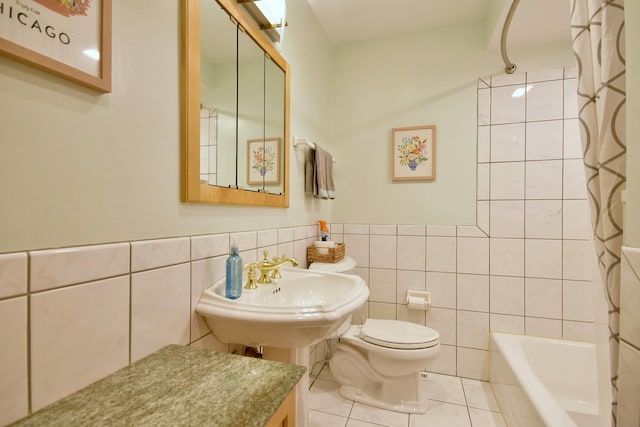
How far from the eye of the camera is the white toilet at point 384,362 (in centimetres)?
153

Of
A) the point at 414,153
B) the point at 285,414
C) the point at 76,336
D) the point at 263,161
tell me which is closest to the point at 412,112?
the point at 414,153

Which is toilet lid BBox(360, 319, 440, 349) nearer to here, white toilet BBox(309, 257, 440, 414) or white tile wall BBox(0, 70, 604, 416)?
white toilet BBox(309, 257, 440, 414)

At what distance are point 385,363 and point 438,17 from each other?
225cm

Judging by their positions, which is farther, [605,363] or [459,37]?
[459,37]

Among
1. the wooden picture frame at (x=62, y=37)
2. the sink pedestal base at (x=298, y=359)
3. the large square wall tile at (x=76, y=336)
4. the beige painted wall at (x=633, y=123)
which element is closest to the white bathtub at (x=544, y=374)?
the sink pedestal base at (x=298, y=359)

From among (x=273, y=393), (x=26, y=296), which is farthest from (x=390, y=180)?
(x=26, y=296)

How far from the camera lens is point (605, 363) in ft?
2.23

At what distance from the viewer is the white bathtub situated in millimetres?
1382

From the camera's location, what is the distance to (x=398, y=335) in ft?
5.39

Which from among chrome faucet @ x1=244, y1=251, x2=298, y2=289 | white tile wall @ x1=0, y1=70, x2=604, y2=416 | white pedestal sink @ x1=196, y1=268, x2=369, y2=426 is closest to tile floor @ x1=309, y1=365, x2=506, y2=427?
white tile wall @ x1=0, y1=70, x2=604, y2=416

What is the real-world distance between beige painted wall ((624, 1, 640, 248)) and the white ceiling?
131 cm

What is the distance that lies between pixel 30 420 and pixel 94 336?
156 millimetres

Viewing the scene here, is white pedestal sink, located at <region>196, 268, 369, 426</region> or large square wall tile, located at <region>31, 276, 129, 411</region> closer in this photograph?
large square wall tile, located at <region>31, 276, 129, 411</region>

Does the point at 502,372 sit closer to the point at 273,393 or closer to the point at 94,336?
the point at 273,393
